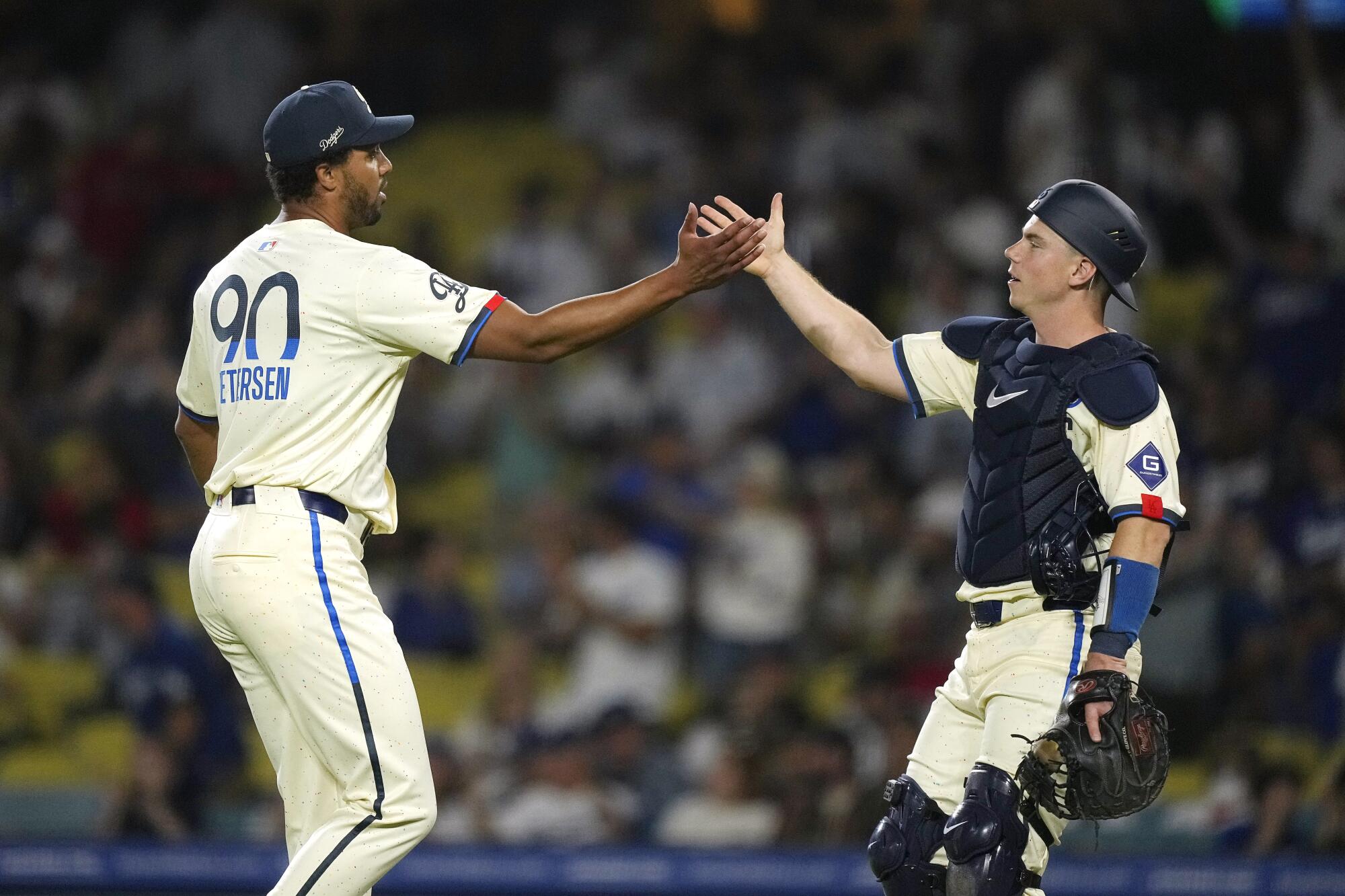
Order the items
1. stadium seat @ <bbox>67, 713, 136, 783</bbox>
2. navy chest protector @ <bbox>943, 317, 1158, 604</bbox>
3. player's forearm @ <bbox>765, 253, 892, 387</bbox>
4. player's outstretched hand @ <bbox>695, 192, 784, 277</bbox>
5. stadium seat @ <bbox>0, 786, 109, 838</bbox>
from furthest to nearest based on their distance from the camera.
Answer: stadium seat @ <bbox>67, 713, 136, 783</bbox> → stadium seat @ <bbox>0, 786, 109, 838</bbox> → player's outstretched hand @ <bbox>695, 192, 784, 277</bbox> → player's forearm @ <bbox>765, 253, 892, 387</bbox> → navy chest protector @ <bbox>943, 317, 1158, 604</bbox>

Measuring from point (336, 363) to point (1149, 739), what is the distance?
2174mm

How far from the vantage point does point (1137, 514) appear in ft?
13.5

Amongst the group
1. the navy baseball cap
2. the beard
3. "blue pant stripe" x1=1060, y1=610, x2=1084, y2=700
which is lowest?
"blue pant stripe" x1=1060, y1=610, x2=1084, y2=700

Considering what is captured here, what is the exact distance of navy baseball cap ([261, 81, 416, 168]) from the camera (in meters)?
4.30

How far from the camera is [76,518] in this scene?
9.45 m

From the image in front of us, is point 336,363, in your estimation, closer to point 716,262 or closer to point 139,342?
point 716,262

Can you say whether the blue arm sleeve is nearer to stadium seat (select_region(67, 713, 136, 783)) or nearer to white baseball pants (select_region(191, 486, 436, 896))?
white baseball pants (select_region(191, 486, 436, 896))

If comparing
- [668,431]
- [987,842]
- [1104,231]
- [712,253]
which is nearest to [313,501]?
[712,253]

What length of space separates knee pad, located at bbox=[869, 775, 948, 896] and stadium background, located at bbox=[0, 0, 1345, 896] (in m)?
3.03

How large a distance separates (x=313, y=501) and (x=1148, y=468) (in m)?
2.04

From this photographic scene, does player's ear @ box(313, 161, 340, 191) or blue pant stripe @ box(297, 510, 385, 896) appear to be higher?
player's ear @ box(313, 161, 340, 191)

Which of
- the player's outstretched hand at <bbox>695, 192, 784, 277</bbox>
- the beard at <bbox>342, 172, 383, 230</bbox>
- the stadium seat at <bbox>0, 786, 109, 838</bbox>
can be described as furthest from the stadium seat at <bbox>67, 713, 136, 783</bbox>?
the player's outstretched hand at <bbox>695, 192, 784, 277</bbox>

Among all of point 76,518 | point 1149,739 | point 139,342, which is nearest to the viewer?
point 1149,739

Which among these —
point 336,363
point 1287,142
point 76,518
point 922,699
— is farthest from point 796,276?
point 1287,142
